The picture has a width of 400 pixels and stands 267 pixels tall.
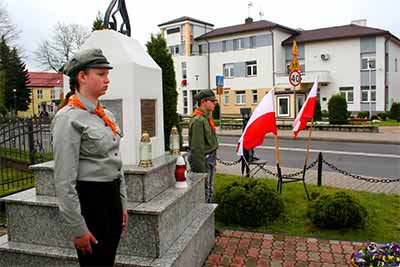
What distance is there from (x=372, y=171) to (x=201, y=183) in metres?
7.51

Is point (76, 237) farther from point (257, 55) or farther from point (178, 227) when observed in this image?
point (257, 55)

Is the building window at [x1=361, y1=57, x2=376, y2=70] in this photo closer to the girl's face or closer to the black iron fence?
the black iron fence

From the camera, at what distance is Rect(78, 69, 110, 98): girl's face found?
8.57ft

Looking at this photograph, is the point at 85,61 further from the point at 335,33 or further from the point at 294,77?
the point at 335,33

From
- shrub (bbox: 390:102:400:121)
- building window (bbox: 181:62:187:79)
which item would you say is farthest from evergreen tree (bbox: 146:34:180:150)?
building window (bbox: 181:62:187:79)

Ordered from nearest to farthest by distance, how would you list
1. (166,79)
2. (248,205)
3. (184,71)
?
(248,205) → (166,79) → (184,71)

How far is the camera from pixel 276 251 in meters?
4.84

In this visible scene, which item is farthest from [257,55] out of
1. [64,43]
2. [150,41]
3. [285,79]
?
[150,41]

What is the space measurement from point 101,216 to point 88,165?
0.36m

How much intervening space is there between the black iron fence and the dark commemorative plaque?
12.7 feet

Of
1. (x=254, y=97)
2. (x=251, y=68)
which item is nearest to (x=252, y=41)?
(x=251, y=68)

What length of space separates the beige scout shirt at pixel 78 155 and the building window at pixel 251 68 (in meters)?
40.3

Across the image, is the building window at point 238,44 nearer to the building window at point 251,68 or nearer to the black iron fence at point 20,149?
the building window at point 251,68

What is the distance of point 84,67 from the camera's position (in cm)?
258
